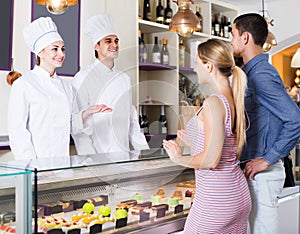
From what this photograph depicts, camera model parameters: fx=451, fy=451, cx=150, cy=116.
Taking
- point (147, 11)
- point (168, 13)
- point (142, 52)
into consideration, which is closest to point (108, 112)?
point (142, 52)

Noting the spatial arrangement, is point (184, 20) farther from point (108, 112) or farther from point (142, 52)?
point (108, 112)

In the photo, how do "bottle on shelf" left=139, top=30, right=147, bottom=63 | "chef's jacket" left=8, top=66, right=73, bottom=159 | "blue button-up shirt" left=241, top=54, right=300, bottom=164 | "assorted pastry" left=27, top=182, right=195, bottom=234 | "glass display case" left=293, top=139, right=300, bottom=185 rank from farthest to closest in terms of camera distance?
"glass display case" left=293, top=139, right=300, bottom=185, "chef's jacket" left=8, top=66, right=73, bottom=159, "blue button-up shirt" left=241, top=54, right=300, bottom=164, "bottle on shelf" left=139, top=30, right=147, bottom=63, "assorted pastry" left=27, top=182, right=195, bottom=234

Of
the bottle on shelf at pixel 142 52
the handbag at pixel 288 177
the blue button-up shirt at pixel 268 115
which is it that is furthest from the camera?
the handbag at pixel 288 177

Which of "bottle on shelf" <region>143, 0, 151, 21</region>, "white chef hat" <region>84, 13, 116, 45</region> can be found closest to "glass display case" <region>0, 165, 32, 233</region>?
"white chef hat" <region>84, 13, 116, 45</region>

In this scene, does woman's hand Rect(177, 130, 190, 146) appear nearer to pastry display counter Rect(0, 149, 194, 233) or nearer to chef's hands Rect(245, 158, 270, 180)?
pastry display counter Rect(0, 149, 194, 233)

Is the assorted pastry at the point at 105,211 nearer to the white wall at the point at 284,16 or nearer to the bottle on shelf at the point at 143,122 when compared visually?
the bottle on shelf at the point at 143,122

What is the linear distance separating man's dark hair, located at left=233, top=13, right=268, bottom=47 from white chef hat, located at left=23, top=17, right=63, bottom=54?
44.7 inches

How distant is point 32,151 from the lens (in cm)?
229

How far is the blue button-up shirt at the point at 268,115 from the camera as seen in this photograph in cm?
170

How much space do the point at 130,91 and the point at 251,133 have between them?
501mm

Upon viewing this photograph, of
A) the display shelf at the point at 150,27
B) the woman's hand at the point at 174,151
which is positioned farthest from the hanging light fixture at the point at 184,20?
the display shelf at the point at 150,27

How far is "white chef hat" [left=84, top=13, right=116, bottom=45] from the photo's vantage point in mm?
2561

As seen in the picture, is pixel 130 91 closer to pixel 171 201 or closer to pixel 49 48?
pixel 171 201

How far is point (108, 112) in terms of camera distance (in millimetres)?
1998
